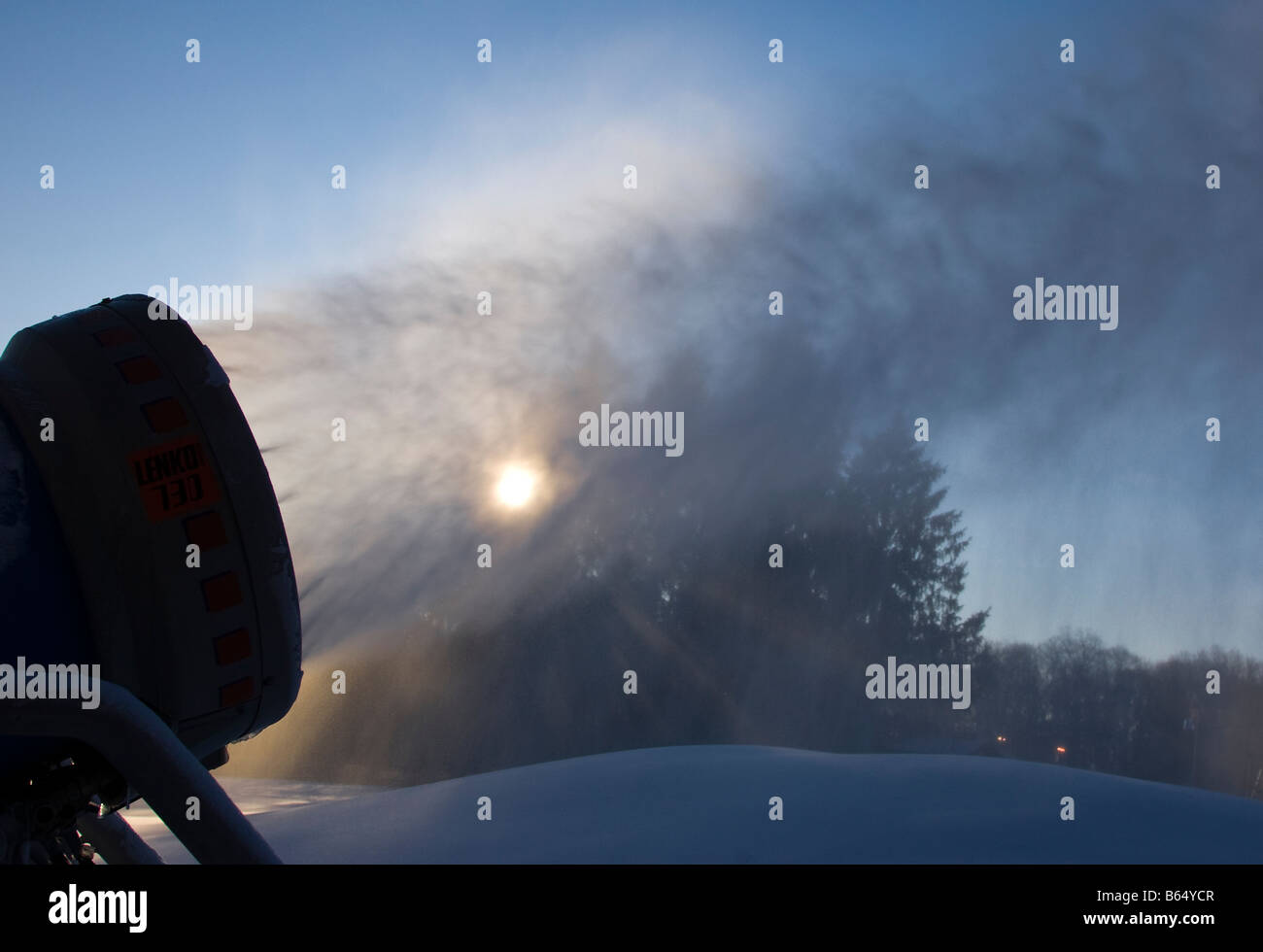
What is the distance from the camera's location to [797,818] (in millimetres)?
3420

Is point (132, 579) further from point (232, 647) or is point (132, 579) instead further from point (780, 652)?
point (780, 652)

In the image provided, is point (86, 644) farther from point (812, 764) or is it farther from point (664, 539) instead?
point (664, 539)

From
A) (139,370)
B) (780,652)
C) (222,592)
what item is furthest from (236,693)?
(780,652)

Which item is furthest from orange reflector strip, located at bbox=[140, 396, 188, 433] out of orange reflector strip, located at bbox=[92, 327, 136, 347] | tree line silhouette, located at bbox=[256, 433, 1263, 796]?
tree line silhouette, located at bbox=[256, 433, 1263, 796]

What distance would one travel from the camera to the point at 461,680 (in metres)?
38.2

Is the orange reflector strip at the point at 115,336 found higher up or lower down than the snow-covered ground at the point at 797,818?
higher up

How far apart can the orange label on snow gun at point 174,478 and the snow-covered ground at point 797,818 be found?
6.32 feet

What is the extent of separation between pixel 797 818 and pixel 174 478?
8.35 feet

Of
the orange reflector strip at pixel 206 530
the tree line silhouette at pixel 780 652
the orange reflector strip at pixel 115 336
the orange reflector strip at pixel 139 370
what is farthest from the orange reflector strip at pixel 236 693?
the tree line silhouette at pixel 780 652

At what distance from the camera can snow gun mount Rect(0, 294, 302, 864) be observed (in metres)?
2.05

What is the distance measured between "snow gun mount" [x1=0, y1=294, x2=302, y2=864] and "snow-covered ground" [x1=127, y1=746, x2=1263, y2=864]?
5.06 ft

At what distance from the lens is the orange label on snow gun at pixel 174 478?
2.26m

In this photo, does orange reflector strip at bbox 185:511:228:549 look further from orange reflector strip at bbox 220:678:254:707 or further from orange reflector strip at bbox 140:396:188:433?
orange reflector strip at bbox 220:678:254:707

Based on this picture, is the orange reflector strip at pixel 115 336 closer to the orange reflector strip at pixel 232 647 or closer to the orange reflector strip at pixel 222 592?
the orange reflector strip at pixel 222 592
